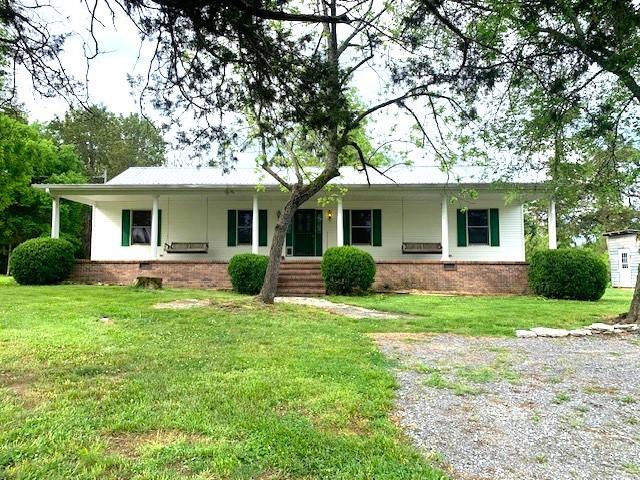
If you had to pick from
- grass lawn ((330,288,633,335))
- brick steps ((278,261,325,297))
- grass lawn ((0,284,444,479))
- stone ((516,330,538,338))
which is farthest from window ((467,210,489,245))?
grass lawn ((0,284,444,479))

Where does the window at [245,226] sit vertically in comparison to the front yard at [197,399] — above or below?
above

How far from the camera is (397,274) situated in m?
14.6

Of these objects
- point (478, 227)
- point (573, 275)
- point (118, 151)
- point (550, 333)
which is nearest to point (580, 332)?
point (550, 333)

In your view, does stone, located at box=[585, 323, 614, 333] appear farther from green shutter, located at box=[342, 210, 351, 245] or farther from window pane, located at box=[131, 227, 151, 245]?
window pane, located at box=[131, 227, 151, 245]

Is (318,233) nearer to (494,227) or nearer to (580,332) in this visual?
(494,227)

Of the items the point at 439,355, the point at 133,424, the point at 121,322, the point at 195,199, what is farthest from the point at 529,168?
the point at 195,199

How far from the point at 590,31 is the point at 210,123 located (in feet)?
12.6

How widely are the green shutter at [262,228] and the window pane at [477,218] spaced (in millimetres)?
6910

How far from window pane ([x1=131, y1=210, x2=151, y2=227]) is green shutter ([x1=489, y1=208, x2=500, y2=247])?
11.7 m

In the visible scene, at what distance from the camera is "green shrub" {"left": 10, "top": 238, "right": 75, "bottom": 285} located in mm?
14086

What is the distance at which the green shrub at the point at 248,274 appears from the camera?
43.7ft

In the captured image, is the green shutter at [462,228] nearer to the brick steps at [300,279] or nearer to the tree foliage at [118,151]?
the brick steps at [300,279]

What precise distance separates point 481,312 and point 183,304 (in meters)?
6.01

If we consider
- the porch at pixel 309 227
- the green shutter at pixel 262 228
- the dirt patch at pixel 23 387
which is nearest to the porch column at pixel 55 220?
the porch at pixel 309 227
